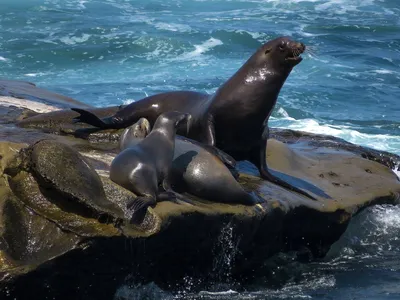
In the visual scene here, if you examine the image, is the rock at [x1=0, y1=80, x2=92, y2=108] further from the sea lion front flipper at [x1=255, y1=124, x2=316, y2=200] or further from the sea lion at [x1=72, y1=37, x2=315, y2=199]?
the sea lion front flipper at [x1=255, y1=124, x2=316, y2=200]

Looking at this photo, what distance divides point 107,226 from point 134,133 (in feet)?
6.14

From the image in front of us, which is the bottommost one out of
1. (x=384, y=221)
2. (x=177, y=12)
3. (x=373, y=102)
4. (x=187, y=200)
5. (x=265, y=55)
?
(x=177, y=12)

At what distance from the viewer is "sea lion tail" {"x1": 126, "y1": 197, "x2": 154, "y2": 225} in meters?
5.75

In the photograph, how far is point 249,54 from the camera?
82.4 ft

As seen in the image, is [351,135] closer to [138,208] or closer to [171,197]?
[171,197]

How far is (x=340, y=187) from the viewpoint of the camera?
8234 mm

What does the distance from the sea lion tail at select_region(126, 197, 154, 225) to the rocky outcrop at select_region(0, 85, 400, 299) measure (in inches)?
1.6

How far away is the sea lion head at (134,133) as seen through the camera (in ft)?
23.6

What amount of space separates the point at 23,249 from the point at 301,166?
12.7ft

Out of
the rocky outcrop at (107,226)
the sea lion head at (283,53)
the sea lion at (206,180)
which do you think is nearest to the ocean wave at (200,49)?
the sea lion head at (283,53)

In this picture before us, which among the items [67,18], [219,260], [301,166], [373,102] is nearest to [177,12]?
[67,18]

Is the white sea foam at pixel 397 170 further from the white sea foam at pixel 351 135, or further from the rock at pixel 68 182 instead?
the rock at pixel 68 182

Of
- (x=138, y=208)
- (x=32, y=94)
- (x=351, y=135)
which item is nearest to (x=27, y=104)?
(x=32, y=94)

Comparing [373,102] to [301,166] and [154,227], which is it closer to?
[301,166]
